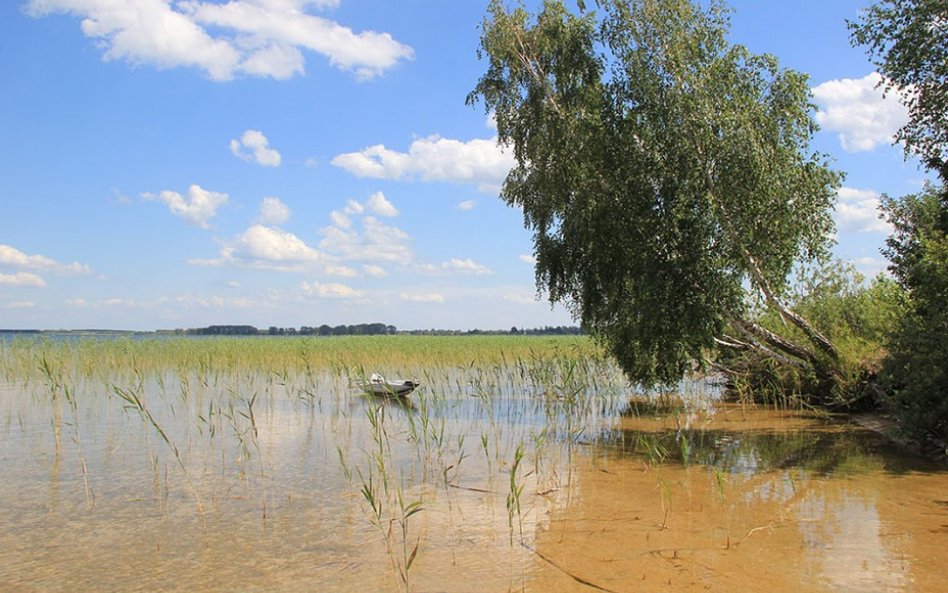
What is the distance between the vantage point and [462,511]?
8070 millimetres

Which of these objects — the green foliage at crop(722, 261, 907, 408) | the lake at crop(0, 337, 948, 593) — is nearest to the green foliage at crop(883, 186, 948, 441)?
the lake at crop(0, 337, 948, 593)

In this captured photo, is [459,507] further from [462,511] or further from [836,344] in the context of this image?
[836,344]

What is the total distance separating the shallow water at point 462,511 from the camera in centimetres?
599

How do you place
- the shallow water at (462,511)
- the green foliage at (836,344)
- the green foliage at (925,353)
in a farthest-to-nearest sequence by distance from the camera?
the green foliage at (836,344) → the green foliage at (925,353) → the shallow water at (462,511)

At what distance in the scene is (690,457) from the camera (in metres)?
11.4

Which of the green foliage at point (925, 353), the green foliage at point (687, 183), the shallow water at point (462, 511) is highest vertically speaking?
the green foliage at point (687, 183)

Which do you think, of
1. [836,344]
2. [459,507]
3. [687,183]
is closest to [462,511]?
[459,507]

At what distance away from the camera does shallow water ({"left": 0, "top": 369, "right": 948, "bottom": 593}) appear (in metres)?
5.99

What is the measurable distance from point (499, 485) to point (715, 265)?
217 inches

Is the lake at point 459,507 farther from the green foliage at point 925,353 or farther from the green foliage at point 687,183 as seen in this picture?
the green foliage at point 687,183

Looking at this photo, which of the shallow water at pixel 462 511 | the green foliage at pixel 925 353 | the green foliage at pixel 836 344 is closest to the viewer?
the shallow water at pixel 462 511

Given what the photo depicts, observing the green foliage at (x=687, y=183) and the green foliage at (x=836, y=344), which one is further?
the green foliage at (x=836, y=344)

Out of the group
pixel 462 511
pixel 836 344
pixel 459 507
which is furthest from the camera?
pixel 836 344

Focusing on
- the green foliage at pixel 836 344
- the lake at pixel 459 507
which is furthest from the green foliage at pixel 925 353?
the green foliage at pixel 836 344
